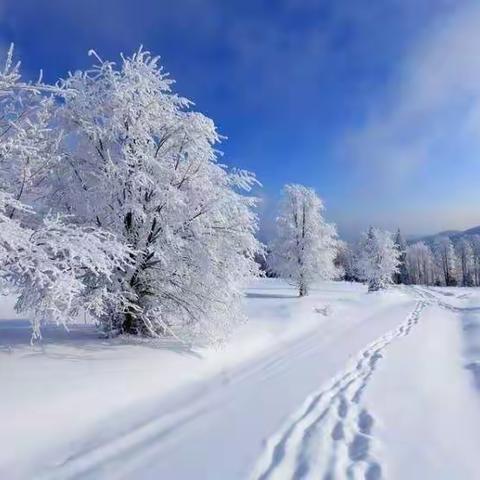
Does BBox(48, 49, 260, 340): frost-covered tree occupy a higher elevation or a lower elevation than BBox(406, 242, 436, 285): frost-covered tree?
lower

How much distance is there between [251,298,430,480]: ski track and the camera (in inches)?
193

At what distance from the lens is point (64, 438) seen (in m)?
5.89

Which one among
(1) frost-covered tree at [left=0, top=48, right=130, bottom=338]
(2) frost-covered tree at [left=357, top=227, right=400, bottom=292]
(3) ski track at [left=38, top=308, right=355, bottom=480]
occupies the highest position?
(2) frost-covered tree at [left=357, top=227, right=400, bottom=292]

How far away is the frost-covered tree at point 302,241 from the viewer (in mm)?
36625

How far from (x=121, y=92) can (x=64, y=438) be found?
25.1 feet

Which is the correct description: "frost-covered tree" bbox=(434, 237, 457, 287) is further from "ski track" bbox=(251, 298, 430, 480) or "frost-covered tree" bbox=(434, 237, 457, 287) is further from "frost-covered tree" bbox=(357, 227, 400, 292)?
"ski track" bbox=(251, 298, 430, 480)

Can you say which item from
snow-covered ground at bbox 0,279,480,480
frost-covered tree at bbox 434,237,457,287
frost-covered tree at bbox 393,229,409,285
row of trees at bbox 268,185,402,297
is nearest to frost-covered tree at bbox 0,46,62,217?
snow-covered ground at bbox 0,279,480,480

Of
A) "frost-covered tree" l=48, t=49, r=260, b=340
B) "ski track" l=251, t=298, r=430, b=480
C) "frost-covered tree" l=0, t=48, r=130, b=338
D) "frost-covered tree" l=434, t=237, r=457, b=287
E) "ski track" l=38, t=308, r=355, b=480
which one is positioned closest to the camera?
"ski track" l=251, t=298, r=430, b=480

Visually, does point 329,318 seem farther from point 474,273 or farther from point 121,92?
point 474,273

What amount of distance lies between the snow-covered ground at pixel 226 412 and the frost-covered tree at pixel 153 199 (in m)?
Answer: 1.13

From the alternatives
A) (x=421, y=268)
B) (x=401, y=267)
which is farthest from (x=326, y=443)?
(x=421, y=268)

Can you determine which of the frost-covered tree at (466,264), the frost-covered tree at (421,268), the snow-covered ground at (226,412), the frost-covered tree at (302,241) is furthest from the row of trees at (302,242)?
the frost-covered tree at (421,268)

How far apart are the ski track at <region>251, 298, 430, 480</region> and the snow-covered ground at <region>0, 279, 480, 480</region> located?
0.07 feet

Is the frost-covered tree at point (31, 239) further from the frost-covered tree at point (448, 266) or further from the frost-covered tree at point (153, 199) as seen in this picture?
the frost-covered tree at point (448, 266)
